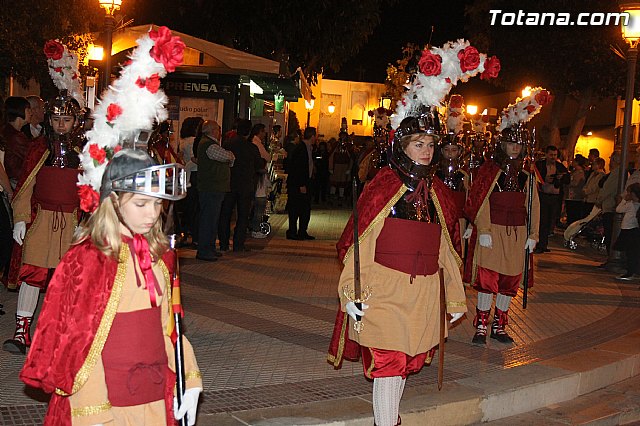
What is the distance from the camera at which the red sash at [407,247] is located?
5.54 metres

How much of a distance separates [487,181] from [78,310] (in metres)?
6.06

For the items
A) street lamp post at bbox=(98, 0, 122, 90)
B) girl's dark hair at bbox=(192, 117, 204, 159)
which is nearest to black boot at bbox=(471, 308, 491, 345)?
girl's dark hair at bbox=(192, 117, 204, 159)

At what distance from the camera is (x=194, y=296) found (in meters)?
10.2

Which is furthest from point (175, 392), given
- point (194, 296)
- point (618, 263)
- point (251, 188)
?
point (618, 263)

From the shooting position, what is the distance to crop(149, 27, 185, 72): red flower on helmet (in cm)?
392

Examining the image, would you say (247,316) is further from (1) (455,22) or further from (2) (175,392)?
(1) (455,22)

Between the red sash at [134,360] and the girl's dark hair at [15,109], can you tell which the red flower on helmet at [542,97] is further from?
the red sash at [134,360]

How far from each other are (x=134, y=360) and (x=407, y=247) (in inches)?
89.3

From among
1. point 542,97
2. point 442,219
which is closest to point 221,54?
point 542,97

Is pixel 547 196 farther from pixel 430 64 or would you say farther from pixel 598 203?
pixel 430 64

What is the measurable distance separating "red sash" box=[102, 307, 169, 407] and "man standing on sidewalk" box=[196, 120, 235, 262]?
9042 millimetres

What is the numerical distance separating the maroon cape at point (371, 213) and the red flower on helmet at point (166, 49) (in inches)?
79.7

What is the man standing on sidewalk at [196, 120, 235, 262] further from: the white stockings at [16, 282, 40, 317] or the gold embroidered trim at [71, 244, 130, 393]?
the gold embroidered trim at [71, 244, 130, 393]

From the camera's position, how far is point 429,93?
19.7ft
